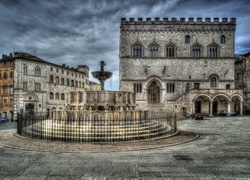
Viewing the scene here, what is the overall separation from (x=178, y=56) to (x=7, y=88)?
31.6 metres

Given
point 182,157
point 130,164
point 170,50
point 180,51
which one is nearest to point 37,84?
point 170,50

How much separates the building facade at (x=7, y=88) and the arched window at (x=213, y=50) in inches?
1418

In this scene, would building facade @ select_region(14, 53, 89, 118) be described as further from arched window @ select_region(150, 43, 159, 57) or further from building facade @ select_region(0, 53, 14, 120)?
arched window @ select_region(150, 43, 159, 57)

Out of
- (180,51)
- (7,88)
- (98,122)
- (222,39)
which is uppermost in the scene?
(222,39)

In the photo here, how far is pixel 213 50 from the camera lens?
31.8 meters

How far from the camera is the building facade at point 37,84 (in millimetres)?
31469

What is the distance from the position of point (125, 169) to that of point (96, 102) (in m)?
6.74

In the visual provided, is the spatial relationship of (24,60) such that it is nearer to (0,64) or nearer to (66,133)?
(0,64)

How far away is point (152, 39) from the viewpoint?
103 feet

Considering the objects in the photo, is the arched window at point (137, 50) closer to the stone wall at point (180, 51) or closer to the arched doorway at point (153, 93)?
the stone wall at point (180, 51)

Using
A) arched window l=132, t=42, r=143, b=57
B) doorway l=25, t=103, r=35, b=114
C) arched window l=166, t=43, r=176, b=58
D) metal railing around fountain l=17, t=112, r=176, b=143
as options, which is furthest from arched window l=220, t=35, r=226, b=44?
doorway l=25, t=103, r=35, b=114

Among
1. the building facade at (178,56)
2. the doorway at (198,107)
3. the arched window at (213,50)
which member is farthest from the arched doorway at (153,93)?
the arched window at (213,50)

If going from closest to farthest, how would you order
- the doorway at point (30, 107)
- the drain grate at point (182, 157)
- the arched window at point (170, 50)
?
1. the drain grate at point (182, 157)
2. the arched window at point (170, 50)
3. the doorway at point (30, 107)

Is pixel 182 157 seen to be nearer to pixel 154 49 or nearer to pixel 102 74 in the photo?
pixel 102 74
